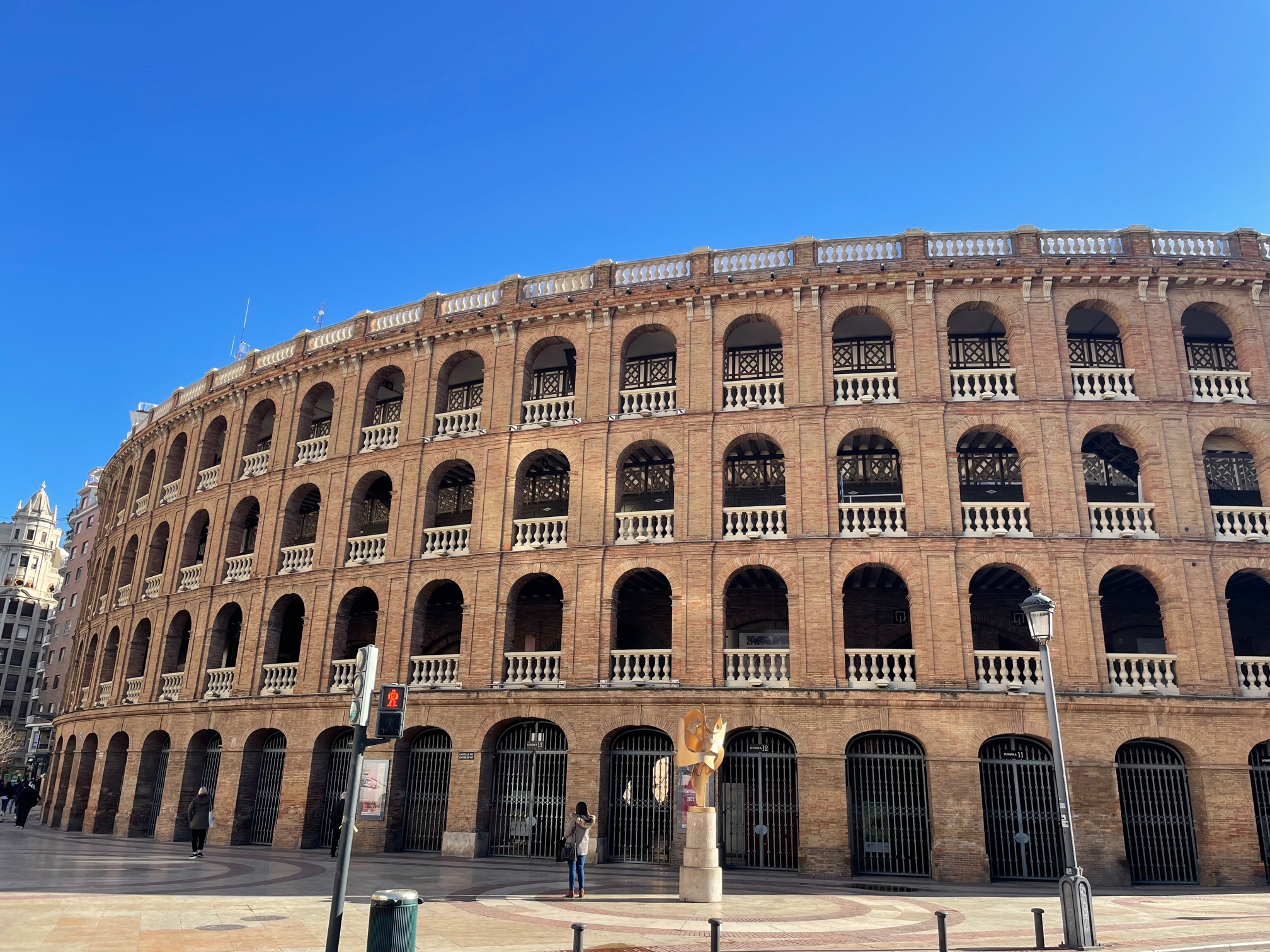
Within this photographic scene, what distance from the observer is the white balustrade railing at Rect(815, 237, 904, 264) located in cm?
2325

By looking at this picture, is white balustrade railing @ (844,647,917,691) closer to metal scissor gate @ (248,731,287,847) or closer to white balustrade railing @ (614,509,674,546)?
white balustrade railing @ (614,509,674,546)

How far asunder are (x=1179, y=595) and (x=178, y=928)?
67.9ft

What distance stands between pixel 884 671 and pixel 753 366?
9646 mm

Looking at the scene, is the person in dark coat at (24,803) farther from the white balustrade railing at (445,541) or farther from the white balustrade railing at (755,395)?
the white balustrade railing at (755,395)

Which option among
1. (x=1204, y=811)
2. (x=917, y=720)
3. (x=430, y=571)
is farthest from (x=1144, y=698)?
(x=430, y=571)

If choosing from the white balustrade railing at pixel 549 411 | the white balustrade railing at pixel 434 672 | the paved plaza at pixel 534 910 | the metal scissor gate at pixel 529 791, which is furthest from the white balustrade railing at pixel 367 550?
the paved plaza at pixel 534 910

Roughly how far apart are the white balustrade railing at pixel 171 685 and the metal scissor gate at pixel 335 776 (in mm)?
7296

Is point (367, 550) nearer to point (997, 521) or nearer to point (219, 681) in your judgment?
point (219, 681)

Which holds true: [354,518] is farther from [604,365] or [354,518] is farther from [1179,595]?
[1179,595]

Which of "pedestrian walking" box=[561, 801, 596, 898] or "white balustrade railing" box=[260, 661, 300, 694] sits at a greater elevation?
"white balustrade railing" box=[260, 661, 300, 694]

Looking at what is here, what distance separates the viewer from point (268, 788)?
25.9 metres

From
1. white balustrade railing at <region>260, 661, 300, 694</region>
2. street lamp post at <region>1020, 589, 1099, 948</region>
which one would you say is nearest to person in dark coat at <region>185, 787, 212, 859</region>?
white balustrade railing at <region>260, 661, 300, 694</region>

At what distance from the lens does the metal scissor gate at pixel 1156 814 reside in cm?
1898

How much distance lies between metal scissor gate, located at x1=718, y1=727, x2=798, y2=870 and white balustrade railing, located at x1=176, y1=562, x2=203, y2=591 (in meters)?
19.5
